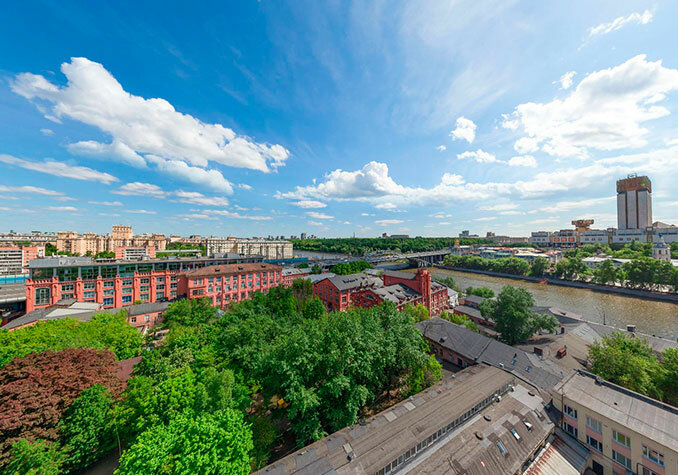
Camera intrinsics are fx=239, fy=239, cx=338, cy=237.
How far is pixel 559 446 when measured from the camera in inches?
573

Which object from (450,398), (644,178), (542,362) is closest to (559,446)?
(450,398)

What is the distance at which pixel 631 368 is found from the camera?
17.1 metres

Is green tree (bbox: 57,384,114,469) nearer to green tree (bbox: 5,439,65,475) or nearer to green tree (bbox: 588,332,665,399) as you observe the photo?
green tree (bbox: 5,439,65,475)

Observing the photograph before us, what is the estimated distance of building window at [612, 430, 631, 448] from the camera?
12732 mm

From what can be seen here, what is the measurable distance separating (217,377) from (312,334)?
20.3 ft

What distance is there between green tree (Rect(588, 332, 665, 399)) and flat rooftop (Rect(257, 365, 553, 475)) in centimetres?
661

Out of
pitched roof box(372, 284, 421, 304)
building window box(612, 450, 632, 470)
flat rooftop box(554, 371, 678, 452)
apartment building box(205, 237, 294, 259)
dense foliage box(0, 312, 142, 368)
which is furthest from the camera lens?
apartment building box(205, 237, 294, 259)

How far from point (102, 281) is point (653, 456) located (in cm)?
6185

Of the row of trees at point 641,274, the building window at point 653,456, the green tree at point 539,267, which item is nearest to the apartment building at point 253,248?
the green tree at point 539,267

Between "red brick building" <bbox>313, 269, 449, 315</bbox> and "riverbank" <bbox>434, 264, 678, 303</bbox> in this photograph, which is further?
"riverbank" <bbox>434, 264, 678, 303</bbox>

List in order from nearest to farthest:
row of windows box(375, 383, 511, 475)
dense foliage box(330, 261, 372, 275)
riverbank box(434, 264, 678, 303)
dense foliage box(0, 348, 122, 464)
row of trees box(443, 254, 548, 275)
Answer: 1. dense foliage box(0, 348, 122, 464)
2. row of windows box(375, 383, 511, 475)
3. riverbank box(434, 264, 678, 303)
4. row of trees box(443, 254, 548, 275)
5. dense foliage box(330, 261, 372, 275)

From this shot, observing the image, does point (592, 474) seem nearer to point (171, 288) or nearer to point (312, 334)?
point (312, 334)

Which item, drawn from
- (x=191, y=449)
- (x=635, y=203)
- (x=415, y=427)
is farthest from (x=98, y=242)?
(x=635, y=203)

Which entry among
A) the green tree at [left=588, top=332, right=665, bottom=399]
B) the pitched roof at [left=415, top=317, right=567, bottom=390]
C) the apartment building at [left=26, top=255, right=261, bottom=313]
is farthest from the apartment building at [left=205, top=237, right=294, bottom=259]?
the green tree at [left=588, top=332, right=665, bottom=399]
